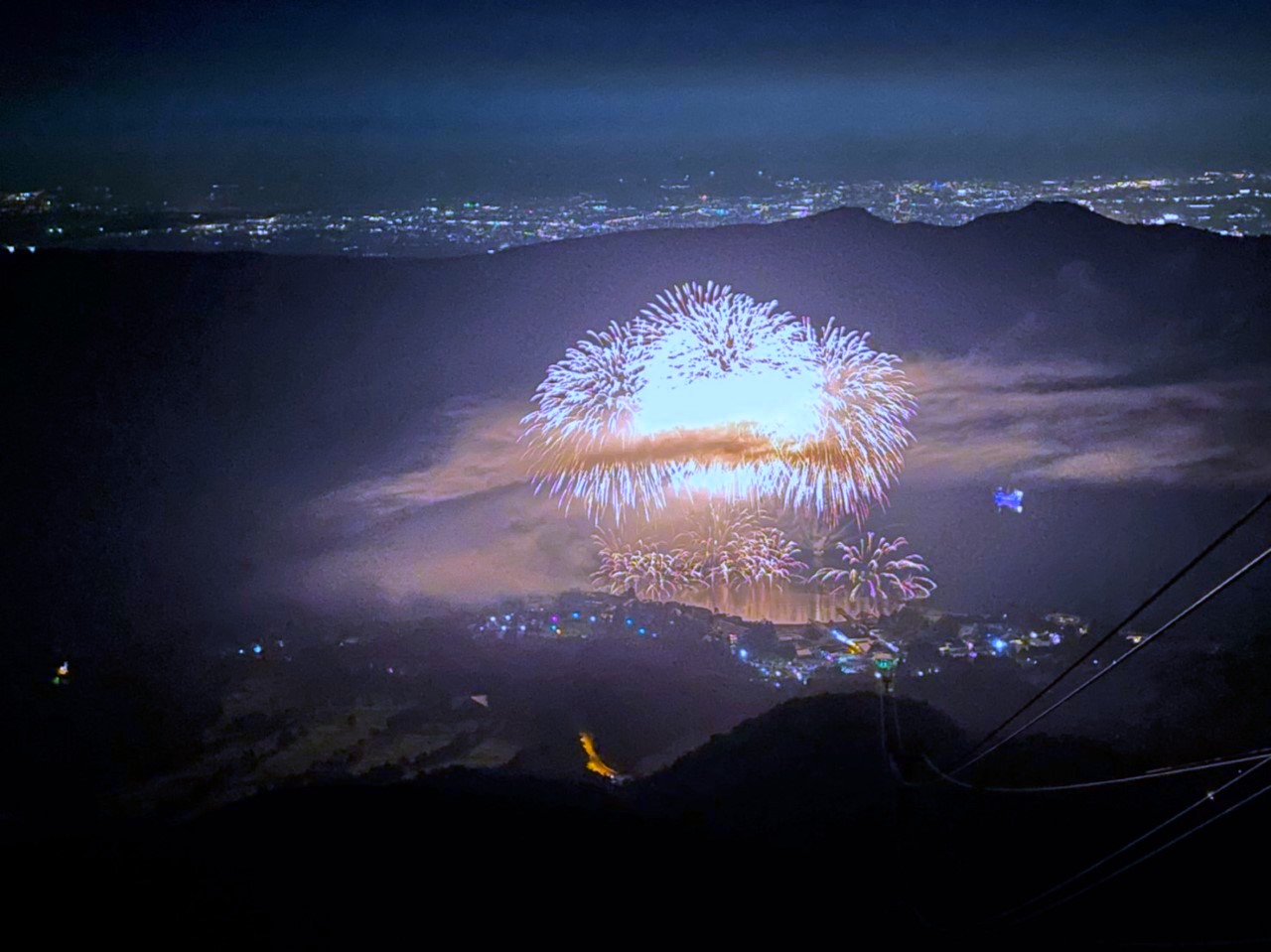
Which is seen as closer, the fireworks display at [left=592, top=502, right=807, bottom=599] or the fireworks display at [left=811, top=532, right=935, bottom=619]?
the fireworks display at [left=592, top=502, right=807, bottom=599]

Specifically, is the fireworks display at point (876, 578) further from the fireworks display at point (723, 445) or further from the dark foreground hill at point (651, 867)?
the dark foreground hill at point (651, 867)

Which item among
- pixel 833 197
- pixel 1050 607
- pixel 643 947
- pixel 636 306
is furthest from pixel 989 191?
pixel 643 947

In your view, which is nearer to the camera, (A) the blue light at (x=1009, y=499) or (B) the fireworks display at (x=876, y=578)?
(B) the fireworks display at (x=876, y=578)

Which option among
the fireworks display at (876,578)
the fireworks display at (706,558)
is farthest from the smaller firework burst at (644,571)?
the fireworks display at (876,578)

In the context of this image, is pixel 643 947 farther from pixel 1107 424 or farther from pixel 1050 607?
pixel 1107 424

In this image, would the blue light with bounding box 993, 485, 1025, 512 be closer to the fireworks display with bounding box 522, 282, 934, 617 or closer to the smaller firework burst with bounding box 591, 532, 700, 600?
the fireworks display with bounding box 522, 282, 934, 617

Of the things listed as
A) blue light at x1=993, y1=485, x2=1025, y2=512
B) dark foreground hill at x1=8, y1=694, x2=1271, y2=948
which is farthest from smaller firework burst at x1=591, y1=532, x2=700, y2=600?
dark foreground hill at x1=8, y1=694, x2=1271, y2=948
